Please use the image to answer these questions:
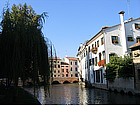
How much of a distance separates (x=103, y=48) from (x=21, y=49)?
3807 mm

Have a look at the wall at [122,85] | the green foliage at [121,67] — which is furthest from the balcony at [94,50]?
the wall at [122,85]

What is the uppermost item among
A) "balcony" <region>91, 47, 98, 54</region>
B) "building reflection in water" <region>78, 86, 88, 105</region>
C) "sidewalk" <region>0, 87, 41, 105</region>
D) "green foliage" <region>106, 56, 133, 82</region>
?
"balcony" <region>91, 47, 98, 54</region>

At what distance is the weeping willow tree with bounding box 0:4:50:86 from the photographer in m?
3.24

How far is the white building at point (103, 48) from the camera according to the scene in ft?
16.1

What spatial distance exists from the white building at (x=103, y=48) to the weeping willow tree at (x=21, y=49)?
1196mm

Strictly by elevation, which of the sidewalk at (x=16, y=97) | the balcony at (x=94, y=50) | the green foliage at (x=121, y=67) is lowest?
the sidewalk at (x=16, y=97)

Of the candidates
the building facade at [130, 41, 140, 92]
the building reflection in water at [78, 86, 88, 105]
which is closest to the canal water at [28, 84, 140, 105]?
the building reflection in water at [78, 86, 88, 105]

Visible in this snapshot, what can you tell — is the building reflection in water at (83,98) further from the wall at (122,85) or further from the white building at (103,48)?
the wall at (122,85)

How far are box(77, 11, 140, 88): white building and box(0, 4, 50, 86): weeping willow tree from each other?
1196 millimetres

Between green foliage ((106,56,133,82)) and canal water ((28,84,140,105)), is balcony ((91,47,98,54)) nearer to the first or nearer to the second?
green foliage ((106,56,133,82))
